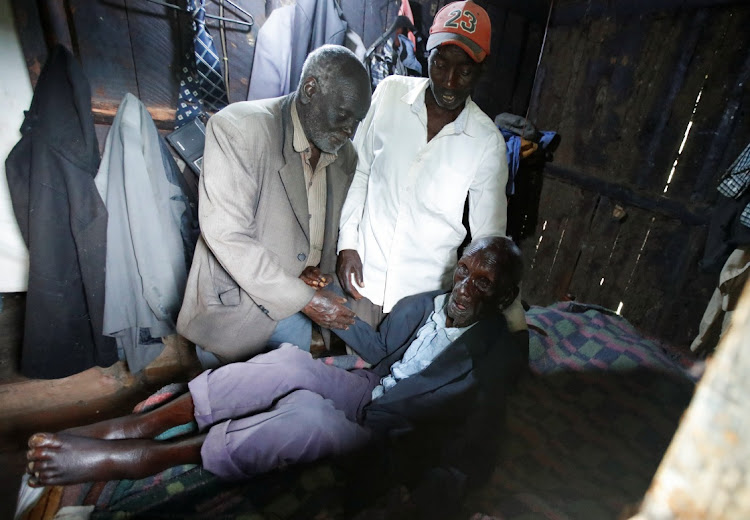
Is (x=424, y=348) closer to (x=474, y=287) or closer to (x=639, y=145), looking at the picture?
(x=474, y=287)

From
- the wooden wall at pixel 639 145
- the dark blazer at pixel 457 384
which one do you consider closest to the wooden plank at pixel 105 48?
the dark blazer at pixel 457 384

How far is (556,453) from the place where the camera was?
1773mm

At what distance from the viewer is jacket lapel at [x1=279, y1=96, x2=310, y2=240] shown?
5.68ft

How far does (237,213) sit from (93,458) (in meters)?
1.00

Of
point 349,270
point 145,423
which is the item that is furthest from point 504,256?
point 145,423

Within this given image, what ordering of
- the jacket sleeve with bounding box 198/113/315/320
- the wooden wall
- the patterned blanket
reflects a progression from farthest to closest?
1. the wooden wall
2. the jacket sleeve with bounding box 198/113/315/320
3. the patterned blanket

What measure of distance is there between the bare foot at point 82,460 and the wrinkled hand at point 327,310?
799mm

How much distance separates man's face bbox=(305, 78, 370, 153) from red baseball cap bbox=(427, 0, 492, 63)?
1.77ft

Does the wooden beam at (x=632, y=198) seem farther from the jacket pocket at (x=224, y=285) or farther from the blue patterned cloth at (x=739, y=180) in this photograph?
the jacket pocket at (x=224, y=285)

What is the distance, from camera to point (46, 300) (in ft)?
7.26

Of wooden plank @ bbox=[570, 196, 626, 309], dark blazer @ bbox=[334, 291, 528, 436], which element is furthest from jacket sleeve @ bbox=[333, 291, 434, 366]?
wooden plank @ bbox=[570, 196, 626, 309]

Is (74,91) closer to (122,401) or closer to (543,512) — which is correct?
(122,401)

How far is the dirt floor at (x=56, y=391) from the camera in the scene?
2.51 m

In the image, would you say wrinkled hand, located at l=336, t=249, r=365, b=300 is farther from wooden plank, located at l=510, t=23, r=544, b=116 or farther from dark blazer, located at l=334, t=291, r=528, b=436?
wooden plank, located at l=510, t=23, r=544, b=116
